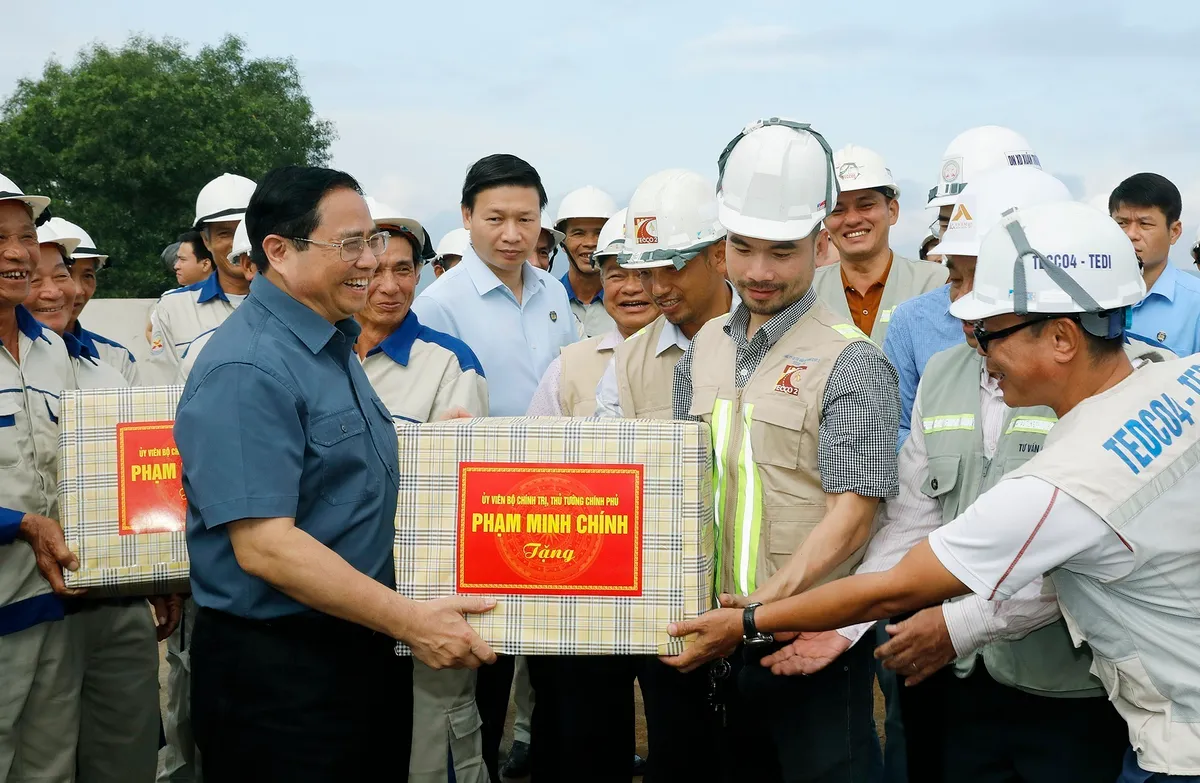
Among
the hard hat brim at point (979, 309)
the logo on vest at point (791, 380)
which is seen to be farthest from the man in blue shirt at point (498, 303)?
the hard hat brim at point (979, 309)

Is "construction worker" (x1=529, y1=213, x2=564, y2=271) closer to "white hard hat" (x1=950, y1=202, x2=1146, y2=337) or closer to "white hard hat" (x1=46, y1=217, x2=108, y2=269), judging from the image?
"white hard hat" (x1=46, y1=217, x2=108, y2=269)

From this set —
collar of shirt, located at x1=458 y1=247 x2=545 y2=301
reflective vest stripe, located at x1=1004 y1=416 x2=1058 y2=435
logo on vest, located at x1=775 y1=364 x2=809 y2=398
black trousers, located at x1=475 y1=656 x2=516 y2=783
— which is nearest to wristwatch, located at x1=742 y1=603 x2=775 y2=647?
logo on vest, located at x1=775 y1=364 x2=809 y2=398

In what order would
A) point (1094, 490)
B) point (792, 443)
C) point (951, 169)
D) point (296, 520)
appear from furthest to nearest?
point (951, 169)
point (792, 443)
point (296, 520)
point (1094, 490)

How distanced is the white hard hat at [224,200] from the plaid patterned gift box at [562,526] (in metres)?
3.33

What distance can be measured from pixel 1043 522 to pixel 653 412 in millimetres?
1747

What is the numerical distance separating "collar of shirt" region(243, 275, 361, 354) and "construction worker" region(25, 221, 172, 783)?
5.88ft

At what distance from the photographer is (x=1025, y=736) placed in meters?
3.17

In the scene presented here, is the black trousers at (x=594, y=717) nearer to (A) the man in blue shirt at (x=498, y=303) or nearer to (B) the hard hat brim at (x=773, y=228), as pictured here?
(A) the man in blue shirt at (x=498, y=303)

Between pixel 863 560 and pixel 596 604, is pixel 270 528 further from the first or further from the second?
pixel 863 560

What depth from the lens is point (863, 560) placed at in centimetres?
344

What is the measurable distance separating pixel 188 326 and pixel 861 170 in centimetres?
354

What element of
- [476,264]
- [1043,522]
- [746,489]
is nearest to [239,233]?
[476,264]

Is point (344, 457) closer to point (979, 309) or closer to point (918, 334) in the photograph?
point (979, 309)

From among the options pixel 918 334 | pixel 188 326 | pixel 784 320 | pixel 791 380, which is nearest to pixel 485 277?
pixel 188 326
